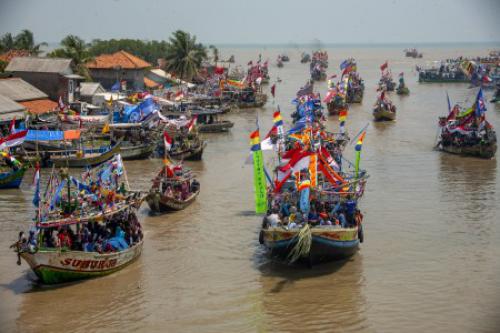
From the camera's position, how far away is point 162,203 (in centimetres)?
2556

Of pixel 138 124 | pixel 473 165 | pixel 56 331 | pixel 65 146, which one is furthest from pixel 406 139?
pixel 56 331

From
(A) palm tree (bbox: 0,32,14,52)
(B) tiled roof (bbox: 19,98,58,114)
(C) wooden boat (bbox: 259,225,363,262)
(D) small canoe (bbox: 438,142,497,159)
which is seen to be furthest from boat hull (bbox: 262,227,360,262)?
(A) palm tree (bbox: 0,32,14,52)

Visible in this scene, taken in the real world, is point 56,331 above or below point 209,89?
below

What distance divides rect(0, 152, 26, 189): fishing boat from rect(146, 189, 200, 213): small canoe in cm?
665

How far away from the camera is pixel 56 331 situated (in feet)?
53.3

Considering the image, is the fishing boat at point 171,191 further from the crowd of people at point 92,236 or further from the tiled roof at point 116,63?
the tiled roof at point 116,63

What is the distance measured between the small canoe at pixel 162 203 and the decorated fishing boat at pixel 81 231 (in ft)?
9.78

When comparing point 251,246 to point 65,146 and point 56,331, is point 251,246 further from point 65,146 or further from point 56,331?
point 65,146

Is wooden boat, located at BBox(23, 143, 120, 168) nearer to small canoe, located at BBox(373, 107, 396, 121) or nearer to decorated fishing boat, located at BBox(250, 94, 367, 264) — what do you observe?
decorated fishing boat, located at BBox(250, 94, 367, 264)

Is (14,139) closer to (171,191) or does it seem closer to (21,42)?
(171,191)

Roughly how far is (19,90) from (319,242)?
92.5 ft

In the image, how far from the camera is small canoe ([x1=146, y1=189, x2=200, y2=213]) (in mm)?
25375

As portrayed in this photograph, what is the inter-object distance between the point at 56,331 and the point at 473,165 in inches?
980

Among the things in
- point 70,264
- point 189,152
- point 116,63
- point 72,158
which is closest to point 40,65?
point 116,63
